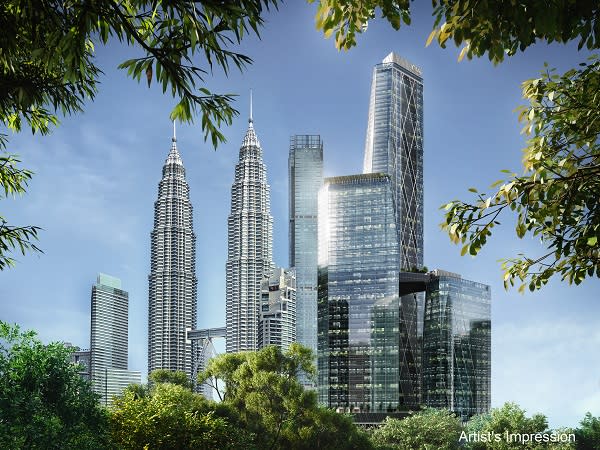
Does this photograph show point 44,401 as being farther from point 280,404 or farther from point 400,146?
point 400,146

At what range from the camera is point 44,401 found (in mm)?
20156

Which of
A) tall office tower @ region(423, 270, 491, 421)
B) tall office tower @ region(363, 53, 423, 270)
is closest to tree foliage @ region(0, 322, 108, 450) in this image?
tall office tower @ region(423, 270, 491, 421)

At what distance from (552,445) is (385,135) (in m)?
112

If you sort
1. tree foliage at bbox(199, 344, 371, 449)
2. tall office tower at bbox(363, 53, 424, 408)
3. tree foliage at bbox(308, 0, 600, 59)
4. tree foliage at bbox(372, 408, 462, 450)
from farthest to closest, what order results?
1. tall office tower at bbox(363, 53, 424, 408)
2. tree foliage at bbox(372, 408, 462, 450)
3. tree foliage at bbox(199, 344, 371, 449)
4. tree foliage at bbox(308, 0, 600, 59)

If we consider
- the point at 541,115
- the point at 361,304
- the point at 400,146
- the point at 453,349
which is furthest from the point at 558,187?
the point at 400,146

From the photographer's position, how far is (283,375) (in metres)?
35.0

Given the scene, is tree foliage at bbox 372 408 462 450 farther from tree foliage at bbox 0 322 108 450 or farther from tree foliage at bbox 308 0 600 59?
tree foliage at bbox 308 0 600 59

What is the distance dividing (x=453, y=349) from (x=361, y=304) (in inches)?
688

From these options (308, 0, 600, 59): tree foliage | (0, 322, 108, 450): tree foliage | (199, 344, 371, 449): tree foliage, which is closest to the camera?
(308, 0, 600, 59): tree foliage

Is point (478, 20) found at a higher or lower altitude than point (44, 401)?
higher

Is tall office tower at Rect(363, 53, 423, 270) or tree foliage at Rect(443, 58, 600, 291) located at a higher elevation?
tall office tower at Rect(363, 53, 423, 270)

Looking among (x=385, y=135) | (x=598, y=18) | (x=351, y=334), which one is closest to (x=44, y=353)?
(x=598, y=18)

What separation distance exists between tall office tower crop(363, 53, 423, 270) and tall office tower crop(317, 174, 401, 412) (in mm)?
18616

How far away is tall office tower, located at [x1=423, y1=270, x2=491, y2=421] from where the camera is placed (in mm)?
124562
